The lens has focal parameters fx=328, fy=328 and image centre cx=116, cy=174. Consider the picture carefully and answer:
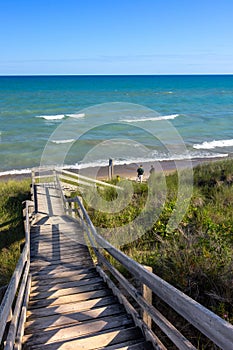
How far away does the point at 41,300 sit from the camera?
441cm

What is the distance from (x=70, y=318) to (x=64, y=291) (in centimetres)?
91

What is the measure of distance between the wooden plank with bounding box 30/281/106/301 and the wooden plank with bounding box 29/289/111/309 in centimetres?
12

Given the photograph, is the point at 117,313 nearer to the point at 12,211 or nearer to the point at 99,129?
the point at 12,211

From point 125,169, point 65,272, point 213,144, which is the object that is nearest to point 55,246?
point 65,272

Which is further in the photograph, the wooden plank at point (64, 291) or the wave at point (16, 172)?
the wave at point (16, 172)

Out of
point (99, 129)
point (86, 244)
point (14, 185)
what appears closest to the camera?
point (86, 244)

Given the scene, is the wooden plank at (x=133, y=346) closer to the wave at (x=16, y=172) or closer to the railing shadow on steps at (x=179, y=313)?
the railing shadow on steps at (x=179, y=313)

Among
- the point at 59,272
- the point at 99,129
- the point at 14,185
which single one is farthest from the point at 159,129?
the point at 59,272

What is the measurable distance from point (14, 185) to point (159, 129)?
28.4m

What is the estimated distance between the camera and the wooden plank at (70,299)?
4.26 meters

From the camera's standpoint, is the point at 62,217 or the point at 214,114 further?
the point at 214,114

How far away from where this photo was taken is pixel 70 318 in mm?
3775

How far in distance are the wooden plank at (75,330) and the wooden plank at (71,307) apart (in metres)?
0.38

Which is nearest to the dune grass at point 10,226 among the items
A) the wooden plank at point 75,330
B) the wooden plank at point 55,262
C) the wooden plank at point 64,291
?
the wooden plank at point 55,262
